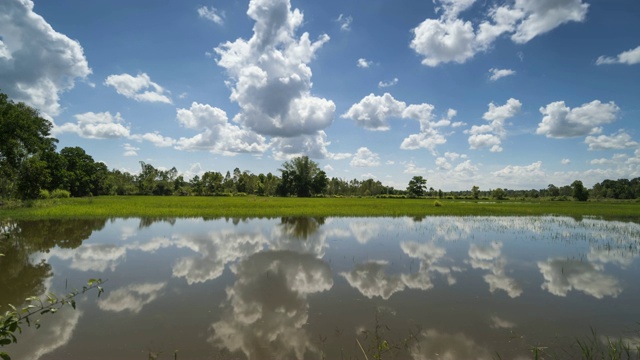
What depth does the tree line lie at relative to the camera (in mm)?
37309

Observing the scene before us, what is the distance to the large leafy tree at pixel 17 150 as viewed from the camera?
34.2 meters

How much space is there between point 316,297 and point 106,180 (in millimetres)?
107155

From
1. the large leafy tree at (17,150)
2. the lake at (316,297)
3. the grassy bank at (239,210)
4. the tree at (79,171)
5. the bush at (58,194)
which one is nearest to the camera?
A: the lake at (316,297)

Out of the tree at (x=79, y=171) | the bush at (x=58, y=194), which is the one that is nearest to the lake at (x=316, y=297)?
the bush at (x=58, y=194)

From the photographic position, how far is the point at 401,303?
8.36 meters

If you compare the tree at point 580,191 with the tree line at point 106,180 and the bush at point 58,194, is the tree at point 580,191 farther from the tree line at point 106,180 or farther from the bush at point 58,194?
the bush at point 58,194

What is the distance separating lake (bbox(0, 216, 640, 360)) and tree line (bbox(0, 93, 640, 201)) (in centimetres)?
3001

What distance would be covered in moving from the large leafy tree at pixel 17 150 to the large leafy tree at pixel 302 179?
202ft

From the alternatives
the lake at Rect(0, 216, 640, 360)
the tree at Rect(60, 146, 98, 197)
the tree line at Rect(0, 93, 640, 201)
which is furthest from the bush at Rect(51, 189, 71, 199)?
the lake at Rect(0, 216, 640, 360)

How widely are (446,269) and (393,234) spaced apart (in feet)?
28.7

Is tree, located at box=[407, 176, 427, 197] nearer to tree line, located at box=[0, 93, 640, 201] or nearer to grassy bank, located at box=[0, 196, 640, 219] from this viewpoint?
tree line, located at box=[0, 93, 640, 201]

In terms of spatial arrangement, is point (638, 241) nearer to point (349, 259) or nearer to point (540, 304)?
point (540, 304)

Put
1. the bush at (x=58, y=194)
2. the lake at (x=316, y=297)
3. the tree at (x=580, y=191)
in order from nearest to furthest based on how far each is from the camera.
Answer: the lake at (x=316, y=297) < the bush at (x=58, y=194) < the tree at (x=580, y=191)

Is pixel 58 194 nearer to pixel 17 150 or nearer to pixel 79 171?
pixel 17 150
